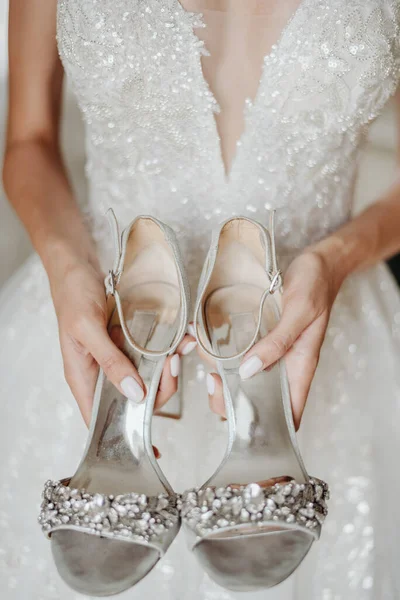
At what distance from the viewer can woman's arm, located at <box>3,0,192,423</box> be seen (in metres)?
0.56

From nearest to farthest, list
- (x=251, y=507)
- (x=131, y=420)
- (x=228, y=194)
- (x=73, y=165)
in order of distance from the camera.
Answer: (x=251, y=507)
(x=131, y=420)
(x=228, y=194)
(x=73, y=165)

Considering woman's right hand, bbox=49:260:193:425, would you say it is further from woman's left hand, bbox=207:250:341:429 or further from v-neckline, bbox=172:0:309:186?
v-neckline, bbox=172:0:309:186

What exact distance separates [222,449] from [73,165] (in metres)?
0.82

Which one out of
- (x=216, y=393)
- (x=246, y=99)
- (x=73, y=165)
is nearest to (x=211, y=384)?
(x=216, y=393)

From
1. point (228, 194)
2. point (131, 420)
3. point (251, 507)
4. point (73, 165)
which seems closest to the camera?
point (251, 507)

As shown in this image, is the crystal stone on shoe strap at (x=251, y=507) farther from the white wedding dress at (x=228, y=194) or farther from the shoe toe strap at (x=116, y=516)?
the white wedding dress at (x=228, y=194)

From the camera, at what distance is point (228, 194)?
701mm

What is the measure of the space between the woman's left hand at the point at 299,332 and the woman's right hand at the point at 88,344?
0.08 m

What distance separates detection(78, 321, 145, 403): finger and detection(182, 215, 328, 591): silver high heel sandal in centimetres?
8

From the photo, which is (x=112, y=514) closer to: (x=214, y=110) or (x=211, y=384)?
(x=211, y=384)

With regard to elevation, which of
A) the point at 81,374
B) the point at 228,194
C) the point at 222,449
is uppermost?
the point at 228,194

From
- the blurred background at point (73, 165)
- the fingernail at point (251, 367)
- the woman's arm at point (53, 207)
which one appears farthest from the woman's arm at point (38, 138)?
the blurred background at point (73, 165)

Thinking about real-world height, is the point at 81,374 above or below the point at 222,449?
above

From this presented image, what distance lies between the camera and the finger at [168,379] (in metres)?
0.60
